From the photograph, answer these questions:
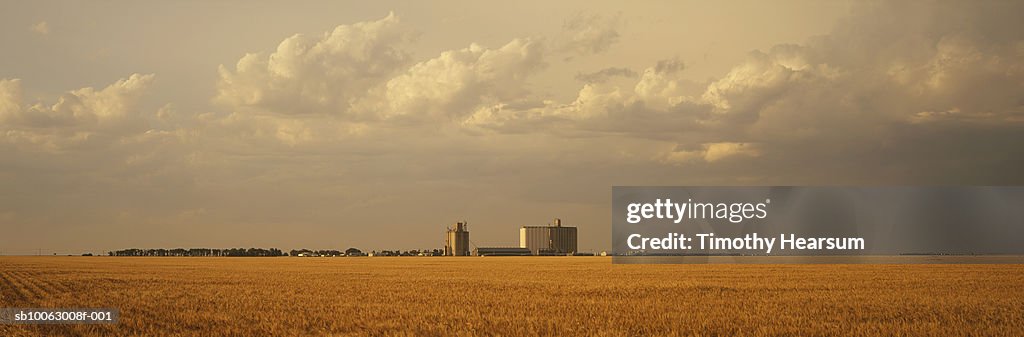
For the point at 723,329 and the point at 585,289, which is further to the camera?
the point at 585,289

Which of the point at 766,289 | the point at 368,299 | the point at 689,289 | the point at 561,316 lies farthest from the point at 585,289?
the point at 561,316

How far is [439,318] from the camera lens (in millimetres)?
26438

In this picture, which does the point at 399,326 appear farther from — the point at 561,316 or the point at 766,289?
the point at 766,289

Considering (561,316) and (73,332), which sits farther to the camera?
(561,316)

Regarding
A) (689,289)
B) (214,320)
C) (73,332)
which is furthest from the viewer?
(689,289)

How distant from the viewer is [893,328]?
2391cm

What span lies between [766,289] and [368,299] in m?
18.4

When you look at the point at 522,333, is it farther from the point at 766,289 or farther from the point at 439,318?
the point at 766,289

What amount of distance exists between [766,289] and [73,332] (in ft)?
99.1

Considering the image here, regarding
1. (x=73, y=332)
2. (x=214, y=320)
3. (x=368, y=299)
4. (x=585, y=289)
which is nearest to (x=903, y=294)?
(x=585, y=289)

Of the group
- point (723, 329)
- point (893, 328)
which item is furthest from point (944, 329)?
point (723, 329)

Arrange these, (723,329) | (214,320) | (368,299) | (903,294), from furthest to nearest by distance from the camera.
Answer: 1. (903,294)
2. (368,299)
3. (214,320)
4. (723,329)

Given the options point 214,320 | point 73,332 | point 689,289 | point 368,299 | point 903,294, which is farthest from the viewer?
point 689,289

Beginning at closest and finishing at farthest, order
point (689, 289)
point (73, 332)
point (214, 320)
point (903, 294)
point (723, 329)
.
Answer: point (73, 332)
point (723, 329)
point (214, 320)
point (903, 294)
point (689, 289)
